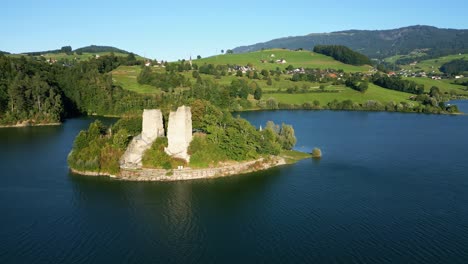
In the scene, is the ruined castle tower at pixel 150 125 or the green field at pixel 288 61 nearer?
the ruined castle tower at pixel 150 125

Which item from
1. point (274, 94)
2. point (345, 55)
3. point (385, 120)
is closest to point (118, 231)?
point (385, 120)

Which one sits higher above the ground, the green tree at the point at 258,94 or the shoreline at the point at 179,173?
the green tree at the point at 258,94

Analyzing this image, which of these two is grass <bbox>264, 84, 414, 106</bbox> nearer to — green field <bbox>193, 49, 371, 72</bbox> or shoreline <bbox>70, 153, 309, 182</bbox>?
green field <bbox>193, 49, 371, 72</bbox>

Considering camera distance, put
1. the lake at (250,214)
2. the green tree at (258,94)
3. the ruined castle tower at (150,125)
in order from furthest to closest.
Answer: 1. the green tree at (258,94)
2. the ruined castle tower at (150,125)
3. the lake at (250,214)

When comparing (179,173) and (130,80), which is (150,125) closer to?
(179,173)

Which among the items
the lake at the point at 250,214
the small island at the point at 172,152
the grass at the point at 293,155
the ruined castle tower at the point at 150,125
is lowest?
the lake at the point at 250,214

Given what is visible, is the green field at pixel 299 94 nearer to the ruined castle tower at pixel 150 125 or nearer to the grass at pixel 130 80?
the grass at pixel 130 80

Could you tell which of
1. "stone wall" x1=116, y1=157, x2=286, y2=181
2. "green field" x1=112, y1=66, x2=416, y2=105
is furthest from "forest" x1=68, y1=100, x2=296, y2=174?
"green field" x1=112, y1=66, x2=416, y2=105

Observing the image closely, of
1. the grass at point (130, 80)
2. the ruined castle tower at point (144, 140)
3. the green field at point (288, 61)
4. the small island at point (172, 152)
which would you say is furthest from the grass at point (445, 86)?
the ruined castle tower at point (144, 140)
